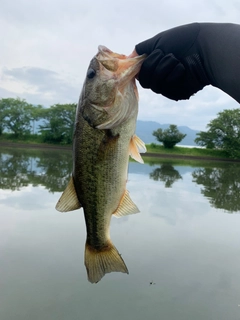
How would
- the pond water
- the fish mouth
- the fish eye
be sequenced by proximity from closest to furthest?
the fish mouth, the fish eye, the pond water

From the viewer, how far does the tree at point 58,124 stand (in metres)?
47.3

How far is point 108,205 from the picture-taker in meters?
2.03

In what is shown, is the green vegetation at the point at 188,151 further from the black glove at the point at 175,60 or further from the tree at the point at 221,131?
the black glove at the point at 175,60

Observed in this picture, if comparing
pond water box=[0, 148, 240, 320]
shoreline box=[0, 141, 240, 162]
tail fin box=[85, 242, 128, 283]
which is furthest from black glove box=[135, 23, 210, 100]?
shoreline box=[0, 141, 240, 162]

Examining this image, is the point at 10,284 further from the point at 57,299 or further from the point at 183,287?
the point at 183,287

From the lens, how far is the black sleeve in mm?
1554

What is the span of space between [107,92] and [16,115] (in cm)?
5260

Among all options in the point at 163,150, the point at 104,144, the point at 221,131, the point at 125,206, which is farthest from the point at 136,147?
the point at 221,131

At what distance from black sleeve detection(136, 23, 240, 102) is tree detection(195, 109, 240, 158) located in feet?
161

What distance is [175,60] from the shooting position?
5.56 ft

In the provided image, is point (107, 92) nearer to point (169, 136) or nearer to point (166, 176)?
point (166, 176)

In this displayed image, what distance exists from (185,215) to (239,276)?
4.10 m

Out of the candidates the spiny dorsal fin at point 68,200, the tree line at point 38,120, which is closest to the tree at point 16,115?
the tree line at point 38,120

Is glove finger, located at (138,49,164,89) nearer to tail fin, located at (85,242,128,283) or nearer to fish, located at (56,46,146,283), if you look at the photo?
fish, located at (56,46,146,283)
